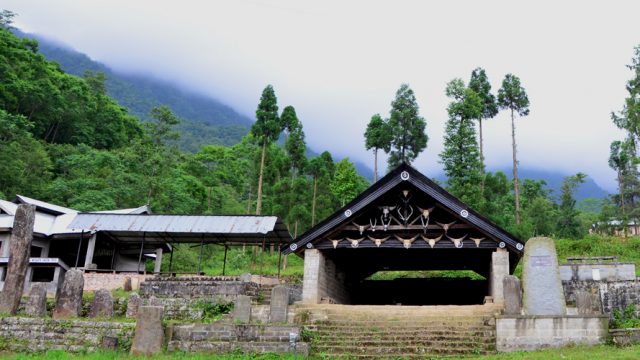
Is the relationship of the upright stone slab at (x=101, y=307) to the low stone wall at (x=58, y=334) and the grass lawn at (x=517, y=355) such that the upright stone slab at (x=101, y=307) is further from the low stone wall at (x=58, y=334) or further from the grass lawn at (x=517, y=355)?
the grass lawn at (x=517, y=355)

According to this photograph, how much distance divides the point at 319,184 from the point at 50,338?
28999 millimetres

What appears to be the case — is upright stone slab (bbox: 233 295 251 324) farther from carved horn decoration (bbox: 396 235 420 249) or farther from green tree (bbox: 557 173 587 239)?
green tree (bbox: 557 173 587 239)

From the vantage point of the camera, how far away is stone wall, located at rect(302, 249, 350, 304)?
1867 centimetres

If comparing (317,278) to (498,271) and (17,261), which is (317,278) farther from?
(17,261)

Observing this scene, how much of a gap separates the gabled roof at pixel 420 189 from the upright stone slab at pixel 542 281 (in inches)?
92.0

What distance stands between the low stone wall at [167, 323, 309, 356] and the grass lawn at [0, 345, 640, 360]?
1.58 ft

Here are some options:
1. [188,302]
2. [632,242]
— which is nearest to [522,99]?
[632,242]

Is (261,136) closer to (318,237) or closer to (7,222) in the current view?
(7,222)

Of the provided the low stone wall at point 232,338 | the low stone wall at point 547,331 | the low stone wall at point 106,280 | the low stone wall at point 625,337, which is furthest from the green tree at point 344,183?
the low stone wall at point 625,337

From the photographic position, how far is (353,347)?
581 inches

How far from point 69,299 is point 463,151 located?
27.4 metres

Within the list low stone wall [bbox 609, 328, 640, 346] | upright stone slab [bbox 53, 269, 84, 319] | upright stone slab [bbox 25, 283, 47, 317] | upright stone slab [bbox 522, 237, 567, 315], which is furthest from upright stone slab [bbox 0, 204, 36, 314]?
low stone wall [bbox 609, 328, 640, 346]

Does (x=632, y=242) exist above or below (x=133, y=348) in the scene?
above

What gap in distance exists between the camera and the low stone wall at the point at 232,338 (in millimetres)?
14888
